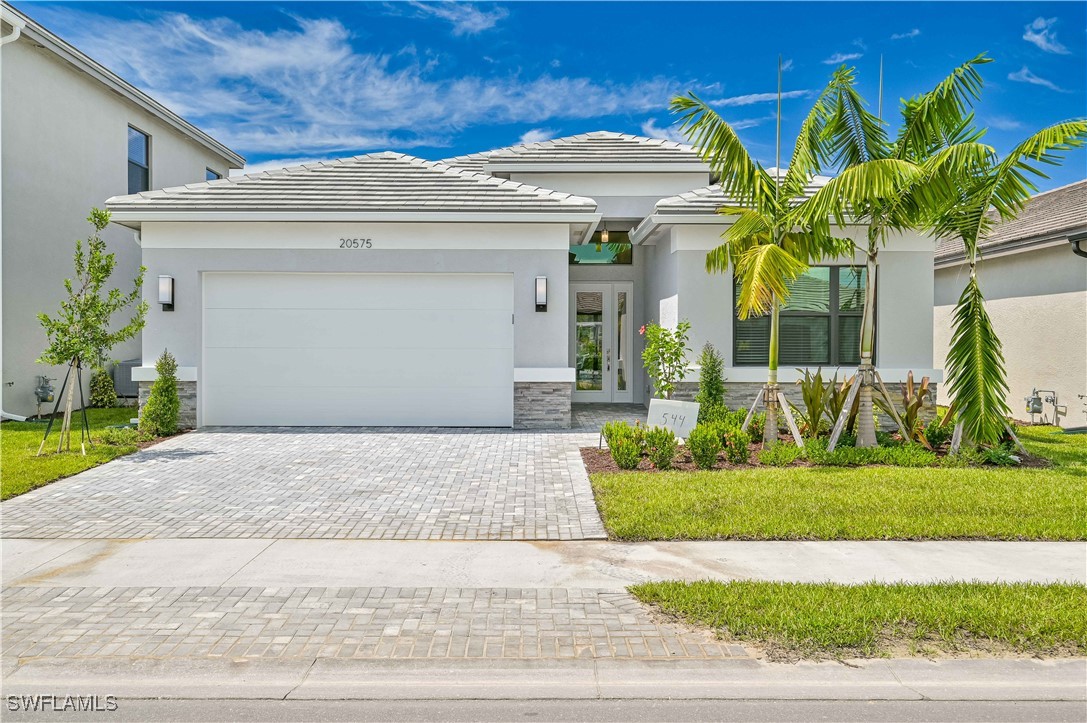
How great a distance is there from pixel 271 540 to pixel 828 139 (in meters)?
8.99

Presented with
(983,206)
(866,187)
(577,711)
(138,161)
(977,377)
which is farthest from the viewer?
(138,161)

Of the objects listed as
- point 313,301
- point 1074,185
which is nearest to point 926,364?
point 1074,185

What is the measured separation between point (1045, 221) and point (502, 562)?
51.1 feet

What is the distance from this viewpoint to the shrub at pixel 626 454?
29.4 ft

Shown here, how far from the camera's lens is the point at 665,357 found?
1230 centimetres

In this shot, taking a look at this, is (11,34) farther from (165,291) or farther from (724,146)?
(724,146)

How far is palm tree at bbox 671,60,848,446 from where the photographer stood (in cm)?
930

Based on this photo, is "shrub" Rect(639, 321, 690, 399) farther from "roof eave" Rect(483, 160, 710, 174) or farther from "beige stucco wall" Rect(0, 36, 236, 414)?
"beige stucco wall" Rect(0, 36, 236, 414)

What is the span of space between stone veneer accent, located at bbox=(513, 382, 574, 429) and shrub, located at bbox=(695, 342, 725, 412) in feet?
7.59

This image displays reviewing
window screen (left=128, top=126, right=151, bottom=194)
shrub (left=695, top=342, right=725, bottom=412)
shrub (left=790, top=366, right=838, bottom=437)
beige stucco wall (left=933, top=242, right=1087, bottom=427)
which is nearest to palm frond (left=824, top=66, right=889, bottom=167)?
shrub (left=790, top=366, right=838, bottom=437)

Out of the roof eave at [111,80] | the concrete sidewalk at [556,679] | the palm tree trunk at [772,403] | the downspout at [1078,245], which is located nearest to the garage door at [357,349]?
the palm tree trunk at [772,403]

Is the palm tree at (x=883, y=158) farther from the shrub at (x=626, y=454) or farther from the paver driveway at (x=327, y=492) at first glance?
the paver driveway at (x=327, y=492)

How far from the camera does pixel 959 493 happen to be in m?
7.56

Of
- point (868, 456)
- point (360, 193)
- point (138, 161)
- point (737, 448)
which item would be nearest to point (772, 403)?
point (737, 448)
